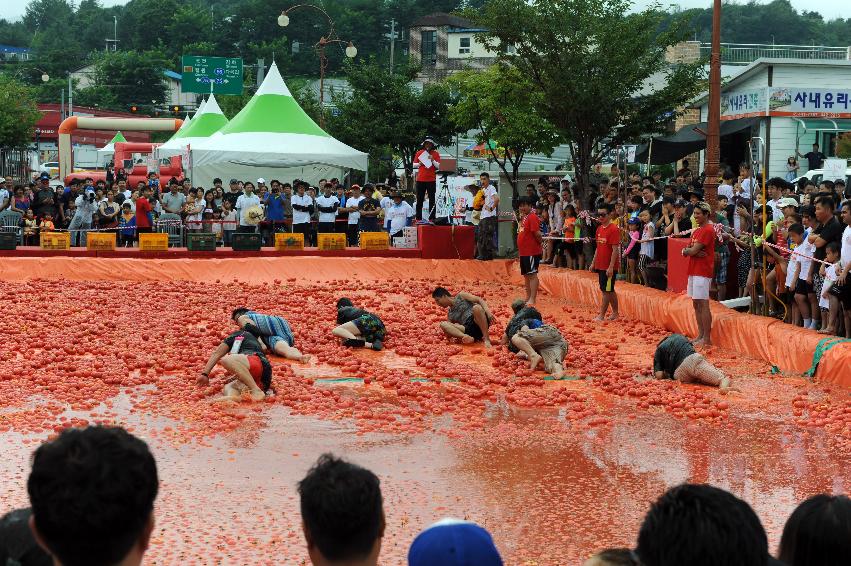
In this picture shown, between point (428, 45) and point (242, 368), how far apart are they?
83407mm

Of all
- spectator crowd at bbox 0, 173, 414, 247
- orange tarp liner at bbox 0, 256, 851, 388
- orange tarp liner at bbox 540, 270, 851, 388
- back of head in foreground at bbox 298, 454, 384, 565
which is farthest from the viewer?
spectator crowd at bbox 0, 173, 414, 247

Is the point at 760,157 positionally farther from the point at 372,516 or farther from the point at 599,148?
the point at 372,516

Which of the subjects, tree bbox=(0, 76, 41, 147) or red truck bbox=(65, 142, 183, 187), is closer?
red truck bbox=(65, 142, 183, 187)

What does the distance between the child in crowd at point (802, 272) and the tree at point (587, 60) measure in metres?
10.0

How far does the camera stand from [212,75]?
56.1 meters

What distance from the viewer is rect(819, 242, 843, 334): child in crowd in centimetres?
1298

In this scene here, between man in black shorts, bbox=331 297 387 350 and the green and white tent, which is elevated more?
the green and white tent

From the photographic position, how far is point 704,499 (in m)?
3.19

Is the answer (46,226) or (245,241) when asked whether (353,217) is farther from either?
(46,226)

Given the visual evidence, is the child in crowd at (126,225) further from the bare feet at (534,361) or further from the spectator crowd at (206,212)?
the bare feet at (534,361)

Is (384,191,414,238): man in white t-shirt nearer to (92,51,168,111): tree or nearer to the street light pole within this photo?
the street light pole

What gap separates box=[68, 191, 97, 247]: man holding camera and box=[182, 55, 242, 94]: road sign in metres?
31.4

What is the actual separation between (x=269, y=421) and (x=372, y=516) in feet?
23.5

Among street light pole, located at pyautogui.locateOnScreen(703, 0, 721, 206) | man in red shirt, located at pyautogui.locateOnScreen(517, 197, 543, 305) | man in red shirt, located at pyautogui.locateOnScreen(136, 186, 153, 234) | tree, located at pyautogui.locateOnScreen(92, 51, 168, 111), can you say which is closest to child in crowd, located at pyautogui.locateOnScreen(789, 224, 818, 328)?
street light pole, located at pyautogui.locateOnScreen(703, 0, 721, 206)
